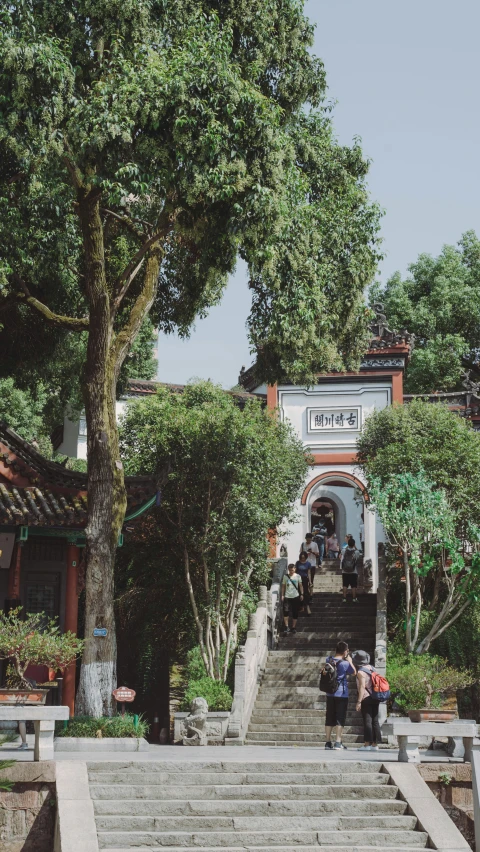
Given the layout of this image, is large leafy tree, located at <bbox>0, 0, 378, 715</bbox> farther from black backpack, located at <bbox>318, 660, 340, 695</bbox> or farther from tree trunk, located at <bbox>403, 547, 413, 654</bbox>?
tree trunk, located at <bbox>403, 547, 413, 654</bbox>

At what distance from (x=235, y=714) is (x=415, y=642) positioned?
4214 millimetres

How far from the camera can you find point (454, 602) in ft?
67.9

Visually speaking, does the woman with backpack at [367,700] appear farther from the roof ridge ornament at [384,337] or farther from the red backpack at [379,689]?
the roof ridge ornament at [384,337]

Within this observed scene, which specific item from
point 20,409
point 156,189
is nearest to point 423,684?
point 156,189

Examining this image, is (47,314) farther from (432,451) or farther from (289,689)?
(432,451)

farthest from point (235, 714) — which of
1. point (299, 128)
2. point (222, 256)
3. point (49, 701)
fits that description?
point (299, 128)

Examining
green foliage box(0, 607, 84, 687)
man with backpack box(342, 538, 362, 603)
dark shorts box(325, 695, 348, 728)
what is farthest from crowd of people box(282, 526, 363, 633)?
green foliage box(0, 607, 84, 687)

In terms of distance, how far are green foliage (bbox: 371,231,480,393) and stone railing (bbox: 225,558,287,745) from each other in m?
11.7

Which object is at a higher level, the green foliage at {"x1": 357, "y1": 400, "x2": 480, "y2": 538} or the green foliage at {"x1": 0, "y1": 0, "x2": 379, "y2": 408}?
the green foliage at {"x1": 0, "y1": 0, "x2": 379, "y2": 408}

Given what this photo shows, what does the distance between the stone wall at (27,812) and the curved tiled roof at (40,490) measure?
6083mm

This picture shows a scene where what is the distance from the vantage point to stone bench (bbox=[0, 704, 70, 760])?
435 inches

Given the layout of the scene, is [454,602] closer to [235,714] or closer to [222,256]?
[235,714]

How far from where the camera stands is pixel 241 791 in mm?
11195

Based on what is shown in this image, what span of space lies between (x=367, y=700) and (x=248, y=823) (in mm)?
4182
